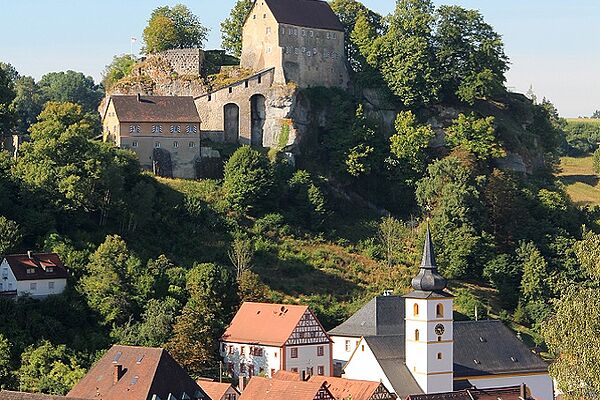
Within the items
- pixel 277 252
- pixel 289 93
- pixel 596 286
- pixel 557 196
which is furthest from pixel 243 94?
pixel 596 286

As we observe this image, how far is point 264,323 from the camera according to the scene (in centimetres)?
6944

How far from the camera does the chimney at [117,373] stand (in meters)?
56.8

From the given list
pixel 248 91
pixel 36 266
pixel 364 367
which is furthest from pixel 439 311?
pixel 248 91

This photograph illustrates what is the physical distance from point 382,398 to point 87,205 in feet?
68.3

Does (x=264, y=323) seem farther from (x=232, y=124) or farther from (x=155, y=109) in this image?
(x=232, y=124)

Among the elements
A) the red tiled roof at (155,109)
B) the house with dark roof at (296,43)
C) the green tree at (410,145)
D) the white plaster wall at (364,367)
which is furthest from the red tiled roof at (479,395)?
the house with dark roof at (296,43)

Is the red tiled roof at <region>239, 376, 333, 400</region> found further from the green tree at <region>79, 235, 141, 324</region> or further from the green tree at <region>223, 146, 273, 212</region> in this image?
the green tree at <region>223, 146, 273, 212</region>

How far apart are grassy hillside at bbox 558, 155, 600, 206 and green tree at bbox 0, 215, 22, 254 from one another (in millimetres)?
42578

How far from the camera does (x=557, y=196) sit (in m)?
87.2

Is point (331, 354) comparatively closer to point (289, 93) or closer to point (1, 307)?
point (1, 307)

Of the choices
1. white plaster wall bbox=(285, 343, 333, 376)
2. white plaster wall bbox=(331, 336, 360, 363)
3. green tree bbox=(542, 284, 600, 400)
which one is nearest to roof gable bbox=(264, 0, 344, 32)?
white plaster wall bbox=(331, 336, 360, 363)

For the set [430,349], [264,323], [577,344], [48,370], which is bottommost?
[48,370]

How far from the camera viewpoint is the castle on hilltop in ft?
273

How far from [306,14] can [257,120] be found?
25.6 ft
